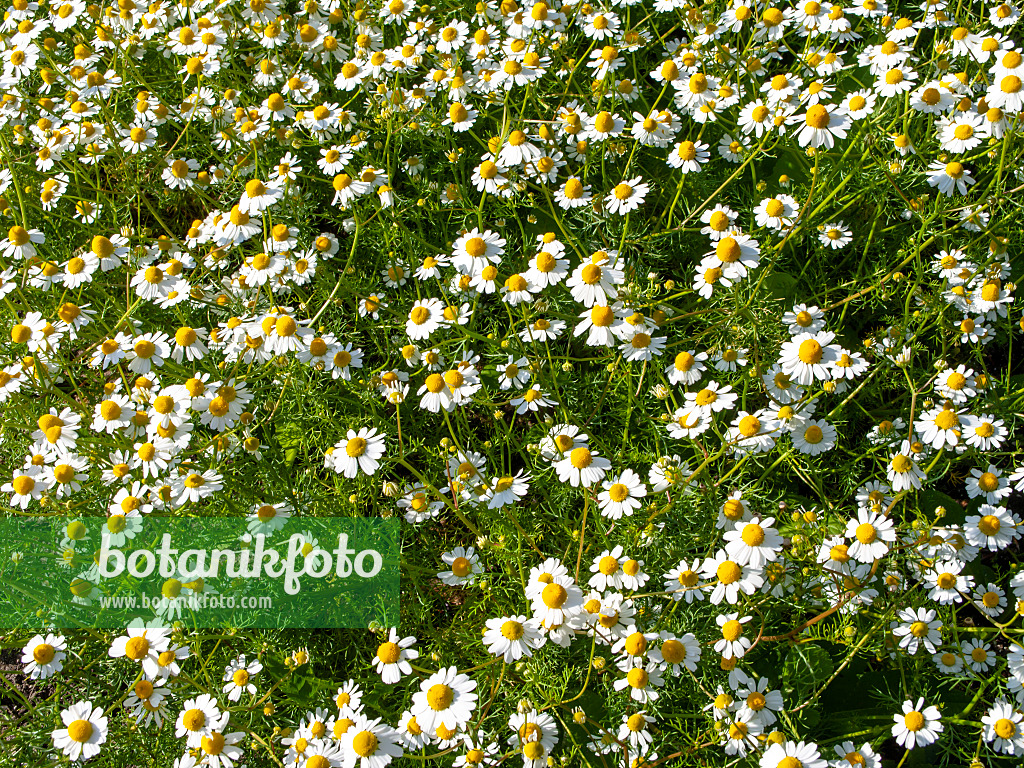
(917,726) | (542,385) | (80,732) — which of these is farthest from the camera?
(542,385)

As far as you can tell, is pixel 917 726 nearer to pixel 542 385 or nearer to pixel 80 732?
pixel 542 385

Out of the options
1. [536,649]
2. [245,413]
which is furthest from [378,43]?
[536,649]

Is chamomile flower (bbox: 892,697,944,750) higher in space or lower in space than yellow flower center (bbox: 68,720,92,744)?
lower

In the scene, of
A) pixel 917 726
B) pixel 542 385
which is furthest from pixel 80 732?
pixel 917 726

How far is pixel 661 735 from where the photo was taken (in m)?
2.51

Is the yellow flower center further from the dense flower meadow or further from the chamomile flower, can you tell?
the chamomile flower

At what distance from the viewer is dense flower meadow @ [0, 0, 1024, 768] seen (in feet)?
8.23

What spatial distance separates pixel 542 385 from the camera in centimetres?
312

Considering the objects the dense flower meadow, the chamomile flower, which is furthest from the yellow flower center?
the chamomile flower

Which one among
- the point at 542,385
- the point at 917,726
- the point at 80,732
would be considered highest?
the point at 542,385

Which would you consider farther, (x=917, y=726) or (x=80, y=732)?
(x=80, y=732)

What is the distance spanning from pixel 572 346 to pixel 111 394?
2.02 meters

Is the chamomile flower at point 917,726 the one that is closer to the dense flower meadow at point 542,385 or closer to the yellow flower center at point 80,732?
the dense flower meadow at point 542,385

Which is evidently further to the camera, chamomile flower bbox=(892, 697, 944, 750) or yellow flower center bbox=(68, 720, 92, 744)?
yellow flower center bbox=(68, 720, 92, 744)
